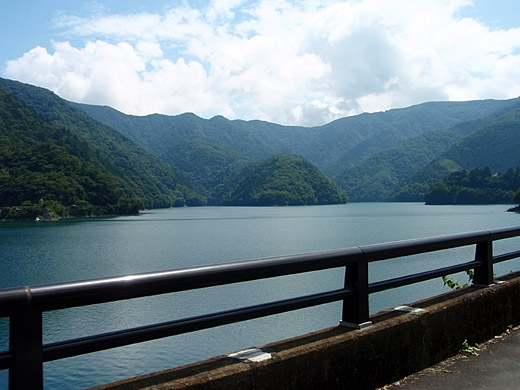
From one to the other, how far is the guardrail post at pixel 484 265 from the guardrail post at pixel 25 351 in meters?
4.35

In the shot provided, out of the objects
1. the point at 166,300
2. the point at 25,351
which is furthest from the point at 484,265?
the point at 166,300

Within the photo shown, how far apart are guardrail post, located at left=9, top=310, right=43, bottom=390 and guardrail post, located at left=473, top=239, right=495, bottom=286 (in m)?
4.35

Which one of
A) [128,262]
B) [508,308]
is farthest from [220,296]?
[508,308]

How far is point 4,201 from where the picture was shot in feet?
454

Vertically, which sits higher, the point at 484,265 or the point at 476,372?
the point at 484,265

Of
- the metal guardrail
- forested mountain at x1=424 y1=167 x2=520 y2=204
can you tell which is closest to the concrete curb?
the metal guardrail

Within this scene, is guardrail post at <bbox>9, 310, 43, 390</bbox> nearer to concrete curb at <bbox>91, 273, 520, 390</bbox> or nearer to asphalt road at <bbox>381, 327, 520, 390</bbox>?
concrete curb at <bbox>91, 273, 520, 390</bbox>

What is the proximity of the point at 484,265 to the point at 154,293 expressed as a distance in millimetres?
3875

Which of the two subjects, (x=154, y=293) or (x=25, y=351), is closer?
(x=25, y=351)

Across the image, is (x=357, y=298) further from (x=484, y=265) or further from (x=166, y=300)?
(x=166, y=300)

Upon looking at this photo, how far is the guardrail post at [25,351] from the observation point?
226 cm

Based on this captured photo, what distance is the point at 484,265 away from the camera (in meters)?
5.37

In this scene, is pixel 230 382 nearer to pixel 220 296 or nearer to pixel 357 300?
pixel 357 300

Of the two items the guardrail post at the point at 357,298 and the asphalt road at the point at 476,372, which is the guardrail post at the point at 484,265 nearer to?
the asphalt road at the point at 476,372
